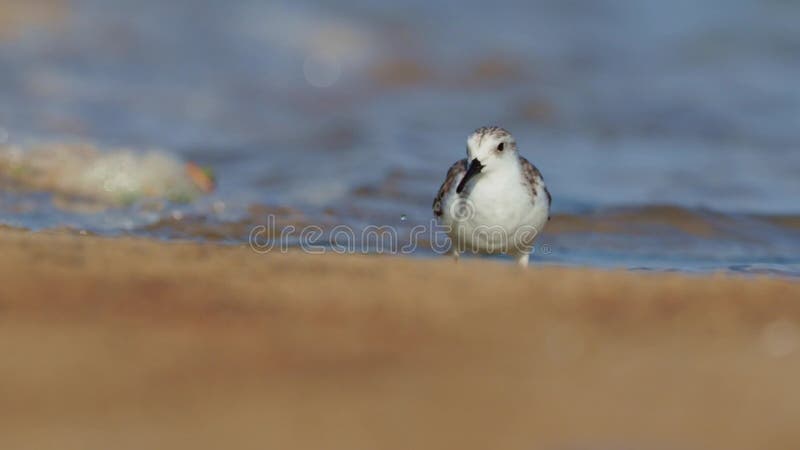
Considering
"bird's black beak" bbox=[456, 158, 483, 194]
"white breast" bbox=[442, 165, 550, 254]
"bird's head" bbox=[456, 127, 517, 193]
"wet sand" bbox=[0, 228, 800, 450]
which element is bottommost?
"wet sand" bbox=[0, 228, 800, 450]

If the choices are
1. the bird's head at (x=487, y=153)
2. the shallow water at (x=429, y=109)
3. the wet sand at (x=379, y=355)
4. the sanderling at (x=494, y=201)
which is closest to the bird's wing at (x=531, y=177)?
the sanderling at (x=494, y=201)

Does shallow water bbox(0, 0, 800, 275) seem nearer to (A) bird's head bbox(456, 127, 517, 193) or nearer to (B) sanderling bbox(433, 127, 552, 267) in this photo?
(B) sanderling bbox(433, 127, 552, 267)

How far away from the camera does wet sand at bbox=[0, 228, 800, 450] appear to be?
3287 millimetres

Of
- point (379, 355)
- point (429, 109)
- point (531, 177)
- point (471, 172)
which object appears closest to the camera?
point (379, 355)

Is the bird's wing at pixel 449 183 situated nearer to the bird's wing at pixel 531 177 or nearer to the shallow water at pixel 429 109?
the bird's wing at pixel 531 177

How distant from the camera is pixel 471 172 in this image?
605 cm

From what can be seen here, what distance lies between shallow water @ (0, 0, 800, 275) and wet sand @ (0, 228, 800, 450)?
90.6 inches

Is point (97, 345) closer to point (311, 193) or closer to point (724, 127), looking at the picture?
point (311, 193)

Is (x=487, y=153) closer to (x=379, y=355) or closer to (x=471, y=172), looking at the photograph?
(x=471, y=172)

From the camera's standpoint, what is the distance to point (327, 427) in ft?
10.8

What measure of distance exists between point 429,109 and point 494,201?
22.7 ft

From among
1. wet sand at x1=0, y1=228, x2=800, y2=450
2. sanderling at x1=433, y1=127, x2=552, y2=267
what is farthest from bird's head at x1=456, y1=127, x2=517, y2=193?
A: wet sand at x1=0, y1=228, x2=800, y2=450

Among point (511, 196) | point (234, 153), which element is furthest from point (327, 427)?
point (234, 153)

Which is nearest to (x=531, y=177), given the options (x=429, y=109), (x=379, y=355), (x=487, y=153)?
(x=487, y=153)
